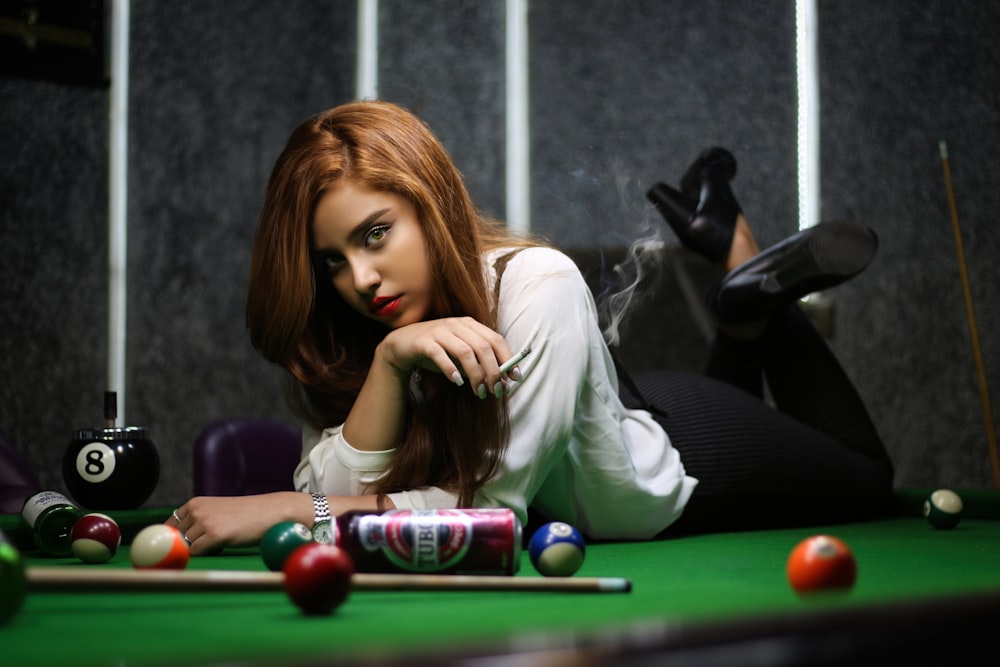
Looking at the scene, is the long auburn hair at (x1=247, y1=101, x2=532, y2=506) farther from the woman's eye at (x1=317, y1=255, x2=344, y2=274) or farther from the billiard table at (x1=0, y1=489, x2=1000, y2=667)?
the billiard table at (x1=0, y1=489, x2=1000, y2=667)

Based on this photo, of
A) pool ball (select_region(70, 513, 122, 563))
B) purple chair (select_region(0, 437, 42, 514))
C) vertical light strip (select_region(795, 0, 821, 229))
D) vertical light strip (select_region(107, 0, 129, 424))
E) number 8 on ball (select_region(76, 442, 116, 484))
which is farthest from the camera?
vertical light strip (select_region(795, 0, 821, 229))

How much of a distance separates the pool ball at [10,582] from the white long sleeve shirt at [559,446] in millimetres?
818

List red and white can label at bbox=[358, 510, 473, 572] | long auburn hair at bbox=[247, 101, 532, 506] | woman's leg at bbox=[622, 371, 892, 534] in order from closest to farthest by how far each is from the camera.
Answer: red and white can label at bbox=[358, 510, 473, 572] → long auburn hair at bbox=[247, 101, 532, 506] → woman's leg at bbox=[622, 371, 892, 534]

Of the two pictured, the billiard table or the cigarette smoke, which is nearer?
the billiard table

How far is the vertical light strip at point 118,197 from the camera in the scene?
4324mm

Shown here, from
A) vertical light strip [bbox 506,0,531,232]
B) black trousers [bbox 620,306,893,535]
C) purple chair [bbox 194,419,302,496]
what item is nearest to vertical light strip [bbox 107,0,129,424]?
purple chair [bbox 194,419,302,496]

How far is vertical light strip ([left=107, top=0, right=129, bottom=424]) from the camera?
4.32 meters

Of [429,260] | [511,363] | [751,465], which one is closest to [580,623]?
[511,363]

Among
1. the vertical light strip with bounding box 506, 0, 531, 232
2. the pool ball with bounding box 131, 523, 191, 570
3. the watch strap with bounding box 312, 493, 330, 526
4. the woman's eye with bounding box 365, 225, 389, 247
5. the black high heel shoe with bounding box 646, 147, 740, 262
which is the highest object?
the vertical light strip with bounding box 506, 0, 531, 232

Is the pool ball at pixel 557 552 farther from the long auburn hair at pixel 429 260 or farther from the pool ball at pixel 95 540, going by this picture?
the pool ball at pixel 95 540

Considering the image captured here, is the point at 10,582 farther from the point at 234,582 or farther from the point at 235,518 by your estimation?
the point at 235,518

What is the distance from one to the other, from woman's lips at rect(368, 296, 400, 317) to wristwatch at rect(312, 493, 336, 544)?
12.8 inches

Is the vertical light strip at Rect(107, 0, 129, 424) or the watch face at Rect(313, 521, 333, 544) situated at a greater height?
the vertical light strip at Rect(107, 0, 129, 424)

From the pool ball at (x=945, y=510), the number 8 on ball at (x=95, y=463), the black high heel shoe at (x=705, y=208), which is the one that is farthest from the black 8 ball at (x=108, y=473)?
the black high heel shoe at (x=705, y=208)
